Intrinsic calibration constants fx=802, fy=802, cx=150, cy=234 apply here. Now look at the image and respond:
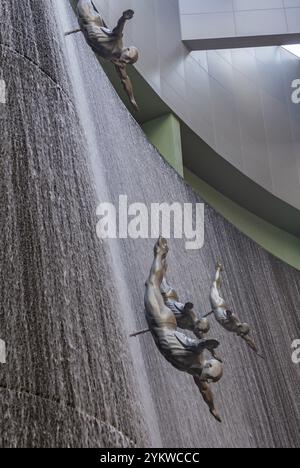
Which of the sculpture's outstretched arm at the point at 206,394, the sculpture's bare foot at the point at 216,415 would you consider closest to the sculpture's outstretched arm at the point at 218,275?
the sculpture's bare foot at the point at 216,415

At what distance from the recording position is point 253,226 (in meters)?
10.5

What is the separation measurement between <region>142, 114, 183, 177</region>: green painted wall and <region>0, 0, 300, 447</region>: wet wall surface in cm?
93

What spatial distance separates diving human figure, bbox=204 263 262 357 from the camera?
7031 millimetres

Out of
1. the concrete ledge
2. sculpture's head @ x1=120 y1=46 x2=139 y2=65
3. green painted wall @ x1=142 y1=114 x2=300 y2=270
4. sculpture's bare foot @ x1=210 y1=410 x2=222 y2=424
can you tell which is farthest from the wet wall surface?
the concrete ledge

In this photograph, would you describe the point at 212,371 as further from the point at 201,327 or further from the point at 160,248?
the point at 160,248

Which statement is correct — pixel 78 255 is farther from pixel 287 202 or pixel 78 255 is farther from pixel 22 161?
pixel 287 202

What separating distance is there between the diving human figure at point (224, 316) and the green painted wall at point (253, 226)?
2505mm

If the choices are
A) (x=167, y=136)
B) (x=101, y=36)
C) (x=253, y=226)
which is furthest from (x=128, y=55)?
(x=253, y=226)

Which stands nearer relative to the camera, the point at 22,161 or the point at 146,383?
the point at 22,161

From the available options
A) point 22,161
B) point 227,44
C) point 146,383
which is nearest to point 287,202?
point 227,44

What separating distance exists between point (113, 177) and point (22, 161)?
1837 millimetres

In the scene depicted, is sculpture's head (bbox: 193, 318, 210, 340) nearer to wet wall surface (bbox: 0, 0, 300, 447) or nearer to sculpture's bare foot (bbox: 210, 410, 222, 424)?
wet wall surface (bbox: 0, 0, 300, 447)

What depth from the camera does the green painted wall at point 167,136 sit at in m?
8.59

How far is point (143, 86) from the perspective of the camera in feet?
26.7
